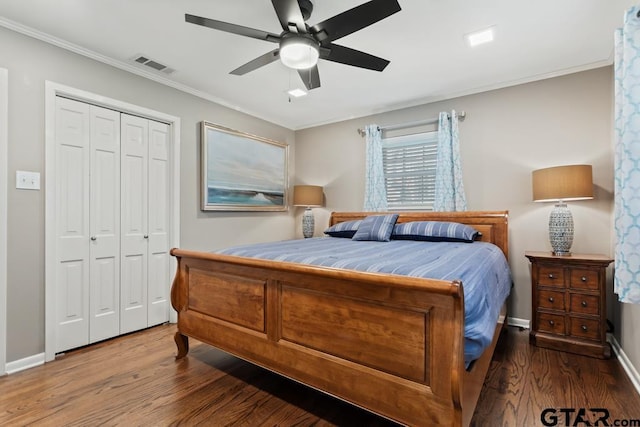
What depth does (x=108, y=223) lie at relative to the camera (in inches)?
109

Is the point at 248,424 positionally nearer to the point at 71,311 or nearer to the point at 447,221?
the point at 71,311

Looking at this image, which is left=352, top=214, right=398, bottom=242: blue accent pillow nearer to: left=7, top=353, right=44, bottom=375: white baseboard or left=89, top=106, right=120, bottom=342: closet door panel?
left=89, top=106, right=120, bottom=342: closet door panel

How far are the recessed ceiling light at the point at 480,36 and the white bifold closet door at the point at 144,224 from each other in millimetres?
2945

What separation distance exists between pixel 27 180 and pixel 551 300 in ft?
14.0

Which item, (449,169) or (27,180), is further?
(449,169)

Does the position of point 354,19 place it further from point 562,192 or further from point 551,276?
point 551,276

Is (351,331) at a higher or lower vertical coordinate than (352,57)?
lower

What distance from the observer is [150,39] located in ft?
8.02

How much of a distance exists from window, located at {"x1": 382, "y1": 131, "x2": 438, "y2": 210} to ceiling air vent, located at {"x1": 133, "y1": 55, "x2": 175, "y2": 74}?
2.61 m

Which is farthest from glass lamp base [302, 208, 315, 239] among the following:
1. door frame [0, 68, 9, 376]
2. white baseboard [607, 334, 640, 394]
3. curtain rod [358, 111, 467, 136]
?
white baseboard [607, 334, 640, 394]

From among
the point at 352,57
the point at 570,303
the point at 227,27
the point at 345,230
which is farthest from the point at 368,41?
the point at 570,303

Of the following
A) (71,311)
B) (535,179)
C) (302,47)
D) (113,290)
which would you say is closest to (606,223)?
(535,179)

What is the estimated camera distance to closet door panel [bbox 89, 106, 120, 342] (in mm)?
2666

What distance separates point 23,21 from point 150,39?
0.81 metres
